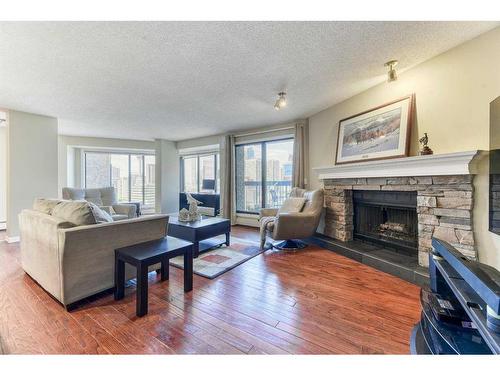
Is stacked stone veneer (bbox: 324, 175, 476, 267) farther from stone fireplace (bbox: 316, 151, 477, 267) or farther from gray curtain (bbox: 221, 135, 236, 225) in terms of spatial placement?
gray curtain (bbox: 221, 135, 236, 225)

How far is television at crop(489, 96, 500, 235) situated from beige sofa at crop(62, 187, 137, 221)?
4956 mm

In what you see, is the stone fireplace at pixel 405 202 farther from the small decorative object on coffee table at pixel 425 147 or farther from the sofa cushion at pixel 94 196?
the sofa cushion at pixel 94 196

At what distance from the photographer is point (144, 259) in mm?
1732

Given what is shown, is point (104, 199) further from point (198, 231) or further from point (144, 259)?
point (144, 259)

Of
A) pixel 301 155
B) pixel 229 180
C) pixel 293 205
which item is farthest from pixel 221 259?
pixel 229 180

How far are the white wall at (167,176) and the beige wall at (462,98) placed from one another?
18.6 feet

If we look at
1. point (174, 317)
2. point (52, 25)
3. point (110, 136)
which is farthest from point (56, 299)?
point (110, 136)

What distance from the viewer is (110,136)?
606cm

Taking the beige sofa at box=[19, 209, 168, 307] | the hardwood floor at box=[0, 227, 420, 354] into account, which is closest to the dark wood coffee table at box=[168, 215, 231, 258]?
the hardwood floor at box=[0, 227, 420, 354]

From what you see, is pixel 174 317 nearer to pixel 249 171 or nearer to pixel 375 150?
pixel 375 150

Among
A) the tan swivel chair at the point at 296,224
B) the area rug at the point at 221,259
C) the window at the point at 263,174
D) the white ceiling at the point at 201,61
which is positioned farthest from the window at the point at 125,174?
the tan swivel chair at the point at 296,224

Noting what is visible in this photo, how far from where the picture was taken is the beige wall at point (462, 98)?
1931mm

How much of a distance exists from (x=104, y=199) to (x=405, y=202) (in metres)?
5.45

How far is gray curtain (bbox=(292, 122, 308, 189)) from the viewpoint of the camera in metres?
4.21
